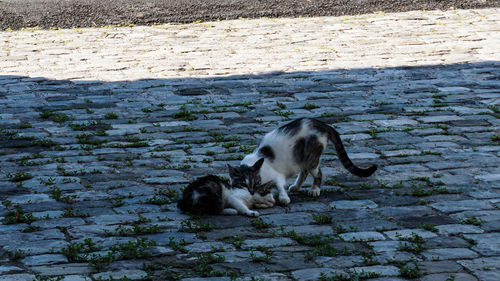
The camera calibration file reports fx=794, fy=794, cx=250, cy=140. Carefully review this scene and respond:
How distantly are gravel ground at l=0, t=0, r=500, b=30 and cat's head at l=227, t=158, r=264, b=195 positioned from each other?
803 cm

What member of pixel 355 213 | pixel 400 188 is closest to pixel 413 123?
pixel 400 188

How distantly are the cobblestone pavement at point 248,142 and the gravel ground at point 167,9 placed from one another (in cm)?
38

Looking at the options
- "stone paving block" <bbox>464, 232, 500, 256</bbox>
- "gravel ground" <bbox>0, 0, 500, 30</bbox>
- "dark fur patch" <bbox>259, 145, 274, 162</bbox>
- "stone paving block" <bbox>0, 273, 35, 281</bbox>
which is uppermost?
"gravel ground" <bbox>0, 0, 500, 30</bbox>

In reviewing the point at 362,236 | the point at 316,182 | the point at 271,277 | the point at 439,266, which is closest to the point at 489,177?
the point at 316,182

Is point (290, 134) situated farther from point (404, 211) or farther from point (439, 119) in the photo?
point (439, 119)

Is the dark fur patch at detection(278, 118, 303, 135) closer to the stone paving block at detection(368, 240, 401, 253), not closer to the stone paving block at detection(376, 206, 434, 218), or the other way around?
the stone paving block at detection(376, 206, 434, 218)

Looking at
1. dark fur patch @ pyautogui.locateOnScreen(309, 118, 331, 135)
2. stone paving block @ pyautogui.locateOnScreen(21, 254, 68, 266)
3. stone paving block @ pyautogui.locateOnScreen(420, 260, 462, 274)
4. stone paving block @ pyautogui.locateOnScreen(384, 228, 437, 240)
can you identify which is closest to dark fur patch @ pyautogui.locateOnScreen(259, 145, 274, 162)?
dark fur patch @ pyautogui.locateOnScreen(309, 118, 331, 135)

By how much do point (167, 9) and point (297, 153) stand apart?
27.3 ft

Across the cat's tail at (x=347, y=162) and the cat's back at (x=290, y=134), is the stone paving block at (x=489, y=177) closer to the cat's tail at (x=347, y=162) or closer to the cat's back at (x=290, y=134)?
the cat's tail at (x=347, y=162)

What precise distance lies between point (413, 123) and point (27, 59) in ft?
19.4

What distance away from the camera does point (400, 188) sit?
652 centimetres

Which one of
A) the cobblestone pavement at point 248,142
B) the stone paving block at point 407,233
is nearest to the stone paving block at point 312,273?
the cobblestone pavement at point 248,142

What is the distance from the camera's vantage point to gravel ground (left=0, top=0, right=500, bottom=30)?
1371cm

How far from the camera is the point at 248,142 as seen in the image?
7945mm
